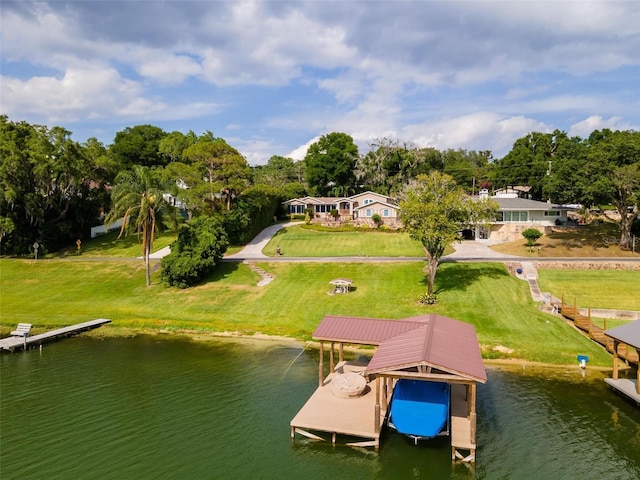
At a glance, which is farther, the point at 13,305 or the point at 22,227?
the point at 22,227

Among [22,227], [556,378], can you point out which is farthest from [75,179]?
[556,378]

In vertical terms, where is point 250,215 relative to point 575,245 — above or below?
above

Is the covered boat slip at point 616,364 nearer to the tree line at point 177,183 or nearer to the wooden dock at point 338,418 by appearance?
the wooden dock at point 338,418

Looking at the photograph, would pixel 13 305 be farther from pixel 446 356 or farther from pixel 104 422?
pixel 446 356

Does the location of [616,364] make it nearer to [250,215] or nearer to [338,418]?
[338,418]

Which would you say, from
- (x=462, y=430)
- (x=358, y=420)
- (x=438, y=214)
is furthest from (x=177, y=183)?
(x=462, y=430)

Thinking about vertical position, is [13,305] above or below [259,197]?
below
